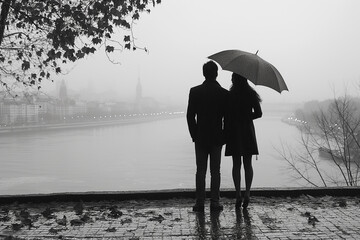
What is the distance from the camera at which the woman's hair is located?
3938 mm

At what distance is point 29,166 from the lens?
134 ft

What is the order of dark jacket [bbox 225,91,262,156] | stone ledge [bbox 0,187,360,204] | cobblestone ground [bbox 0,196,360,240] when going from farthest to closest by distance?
stone ledge [bbox 0,187,360,204], dark jacket [bbox 225,91,262,156], cobblestone ground [bbox 0,196,360,240]

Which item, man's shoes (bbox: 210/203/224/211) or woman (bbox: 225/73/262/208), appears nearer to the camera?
woman (bbox: 225/73/262/208)

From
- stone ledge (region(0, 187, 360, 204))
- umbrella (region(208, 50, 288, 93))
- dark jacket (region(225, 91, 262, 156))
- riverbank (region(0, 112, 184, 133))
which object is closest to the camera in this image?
umbrella (region(208, 50, 288, 93))

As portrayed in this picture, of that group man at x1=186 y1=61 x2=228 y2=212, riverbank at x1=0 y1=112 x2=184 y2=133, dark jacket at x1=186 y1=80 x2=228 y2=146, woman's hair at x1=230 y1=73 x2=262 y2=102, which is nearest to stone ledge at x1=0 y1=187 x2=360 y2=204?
man at x1=186 y1=61 x2=228 y2=212

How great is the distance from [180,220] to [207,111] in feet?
3.45

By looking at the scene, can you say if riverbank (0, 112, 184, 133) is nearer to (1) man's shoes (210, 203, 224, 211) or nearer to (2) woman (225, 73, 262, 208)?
(1) man's shoes (210, 203, 224, 211)

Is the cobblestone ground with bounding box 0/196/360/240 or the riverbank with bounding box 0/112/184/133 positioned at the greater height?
the riverbank with bounding box 0/112/184/133

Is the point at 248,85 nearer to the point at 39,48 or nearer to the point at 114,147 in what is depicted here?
the point at 39,48

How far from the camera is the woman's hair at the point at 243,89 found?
3938 mm

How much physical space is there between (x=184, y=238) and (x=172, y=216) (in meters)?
0.80

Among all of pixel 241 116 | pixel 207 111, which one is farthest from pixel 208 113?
pixel 241 116

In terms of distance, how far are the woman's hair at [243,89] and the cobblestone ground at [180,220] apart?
1148 millimetres

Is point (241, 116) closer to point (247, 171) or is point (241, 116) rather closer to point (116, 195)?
point (247, 171)
